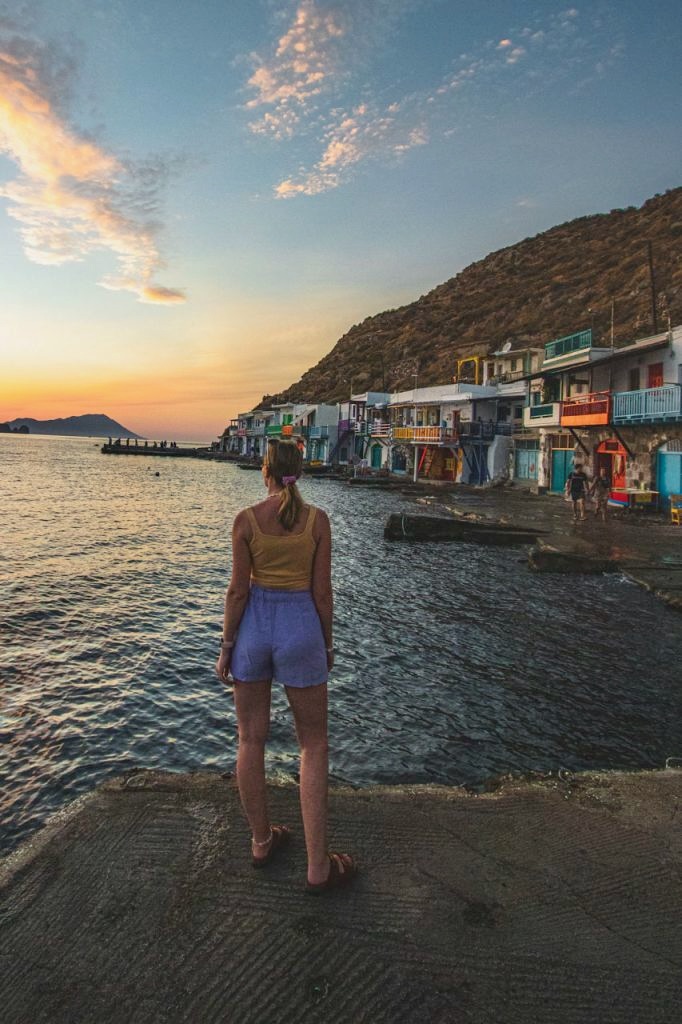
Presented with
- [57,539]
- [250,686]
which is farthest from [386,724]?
[57,539]

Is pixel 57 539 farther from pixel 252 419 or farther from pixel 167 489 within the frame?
pixel 252 419

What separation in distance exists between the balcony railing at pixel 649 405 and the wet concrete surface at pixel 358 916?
80.0 ft

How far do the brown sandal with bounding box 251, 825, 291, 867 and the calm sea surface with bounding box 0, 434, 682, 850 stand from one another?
2.37 meters

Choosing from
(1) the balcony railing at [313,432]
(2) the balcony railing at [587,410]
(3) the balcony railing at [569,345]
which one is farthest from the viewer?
(1) the balcony railing at [313,432]

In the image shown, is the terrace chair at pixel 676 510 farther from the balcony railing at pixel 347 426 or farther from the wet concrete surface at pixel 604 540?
the balcony railing at pixel 347 426

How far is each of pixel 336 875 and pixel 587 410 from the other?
31069 millimetres

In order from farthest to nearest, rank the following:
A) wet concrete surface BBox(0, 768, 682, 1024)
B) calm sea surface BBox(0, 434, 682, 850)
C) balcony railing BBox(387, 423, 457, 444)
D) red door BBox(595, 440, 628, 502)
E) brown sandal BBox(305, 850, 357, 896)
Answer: balcony railing BBox(387, 423, 457, 444)
red door BBox(595, 440, 628, 502)
calm sea surface BBox(0, 434, 682, 850)
brown sandal BBox(305, 850, 357, 896)
wet concrete surface BBox(0, 768, 682, 1024)

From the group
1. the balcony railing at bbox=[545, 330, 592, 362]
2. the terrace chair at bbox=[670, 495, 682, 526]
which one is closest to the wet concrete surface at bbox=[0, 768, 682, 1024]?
the terrace chair at bbox=[670, 495, 682, 526]

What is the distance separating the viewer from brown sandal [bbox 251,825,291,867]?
3.22 metres

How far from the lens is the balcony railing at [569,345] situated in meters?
32.3

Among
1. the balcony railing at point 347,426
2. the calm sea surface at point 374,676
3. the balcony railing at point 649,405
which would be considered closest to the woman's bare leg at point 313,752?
the calm sea surface at point 374,676

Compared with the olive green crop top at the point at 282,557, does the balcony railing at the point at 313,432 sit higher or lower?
higher

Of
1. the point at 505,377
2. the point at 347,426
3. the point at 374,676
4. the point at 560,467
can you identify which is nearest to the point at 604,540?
the point at 374,676

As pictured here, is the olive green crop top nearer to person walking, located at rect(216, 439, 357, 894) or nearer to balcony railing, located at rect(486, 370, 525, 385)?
person walking, located at rect(216, 439, 357, 894)
